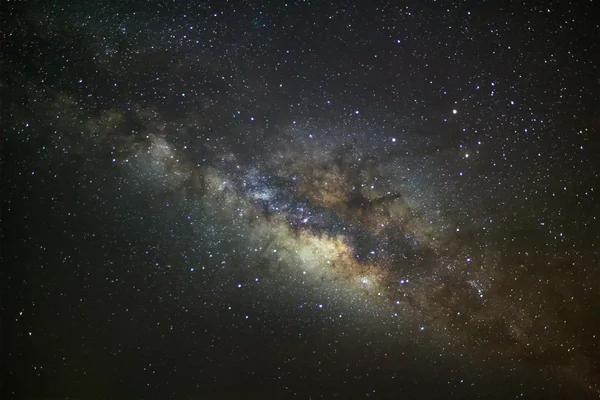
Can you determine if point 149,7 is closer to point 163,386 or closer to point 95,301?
point 95,301

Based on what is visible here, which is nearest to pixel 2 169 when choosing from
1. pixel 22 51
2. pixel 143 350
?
pixel 22 51

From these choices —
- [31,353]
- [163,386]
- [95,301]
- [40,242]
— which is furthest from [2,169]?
[163,386]

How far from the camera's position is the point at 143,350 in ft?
11.1

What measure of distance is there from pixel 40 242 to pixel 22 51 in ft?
6.30

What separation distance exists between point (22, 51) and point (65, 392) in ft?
12.6

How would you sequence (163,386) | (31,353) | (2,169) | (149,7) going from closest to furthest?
(149,7) < (2,169) < (31,353) < (163,386)

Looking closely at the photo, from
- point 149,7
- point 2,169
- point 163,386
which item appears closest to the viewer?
point 149,7

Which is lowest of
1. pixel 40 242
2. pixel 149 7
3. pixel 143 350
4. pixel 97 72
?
pixel 143 350

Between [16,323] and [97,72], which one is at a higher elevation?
[97,72]

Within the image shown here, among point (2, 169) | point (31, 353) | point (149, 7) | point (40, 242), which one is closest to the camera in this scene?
point (149, 7)

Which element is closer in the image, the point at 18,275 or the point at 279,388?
the point at 18,275

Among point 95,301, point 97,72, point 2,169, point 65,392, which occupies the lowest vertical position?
point 65,392

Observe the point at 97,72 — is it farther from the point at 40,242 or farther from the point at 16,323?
the point at 16,323

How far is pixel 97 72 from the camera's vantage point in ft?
8.73
